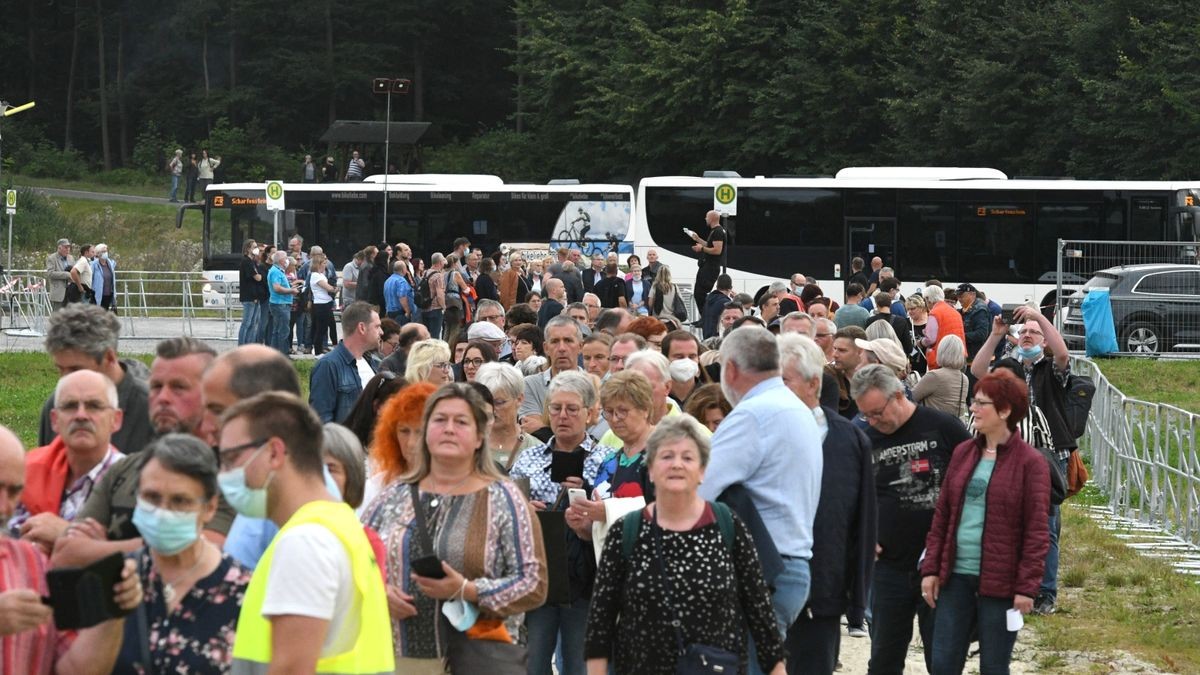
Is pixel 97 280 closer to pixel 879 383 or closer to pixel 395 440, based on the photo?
pixel 879 383

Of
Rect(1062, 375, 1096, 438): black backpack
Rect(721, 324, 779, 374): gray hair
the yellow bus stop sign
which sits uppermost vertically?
the yellow bus stop sign

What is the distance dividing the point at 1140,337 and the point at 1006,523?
21.1m

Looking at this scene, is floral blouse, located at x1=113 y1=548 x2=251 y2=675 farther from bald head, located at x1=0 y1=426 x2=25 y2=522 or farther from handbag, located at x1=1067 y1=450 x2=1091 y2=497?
handbag, located at x1=1067 y1=450 x2=1091 y2=497

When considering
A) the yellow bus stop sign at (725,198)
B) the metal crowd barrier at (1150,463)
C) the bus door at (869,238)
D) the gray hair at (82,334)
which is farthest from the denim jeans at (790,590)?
the bus door at (869,238)

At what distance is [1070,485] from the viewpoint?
37.6 ft

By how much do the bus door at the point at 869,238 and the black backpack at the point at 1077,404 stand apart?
25371 mm

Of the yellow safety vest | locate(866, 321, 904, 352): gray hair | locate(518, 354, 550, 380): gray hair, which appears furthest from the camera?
locate(866, 321, 904, 352): gray hair

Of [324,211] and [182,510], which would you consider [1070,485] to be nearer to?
[182,510]

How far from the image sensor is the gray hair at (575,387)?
8039 mm

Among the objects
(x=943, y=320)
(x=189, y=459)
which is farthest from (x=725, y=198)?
(x=189, y=459)

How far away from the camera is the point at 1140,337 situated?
2805cm

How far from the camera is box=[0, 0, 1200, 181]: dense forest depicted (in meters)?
47.4

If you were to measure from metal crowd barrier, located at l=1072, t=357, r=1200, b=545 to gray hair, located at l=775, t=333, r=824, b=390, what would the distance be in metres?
7.61

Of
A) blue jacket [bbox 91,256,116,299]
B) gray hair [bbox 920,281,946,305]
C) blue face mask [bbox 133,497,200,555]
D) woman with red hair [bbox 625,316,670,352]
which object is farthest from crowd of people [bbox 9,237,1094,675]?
blue jacket [bbox 91,256,116,299]
